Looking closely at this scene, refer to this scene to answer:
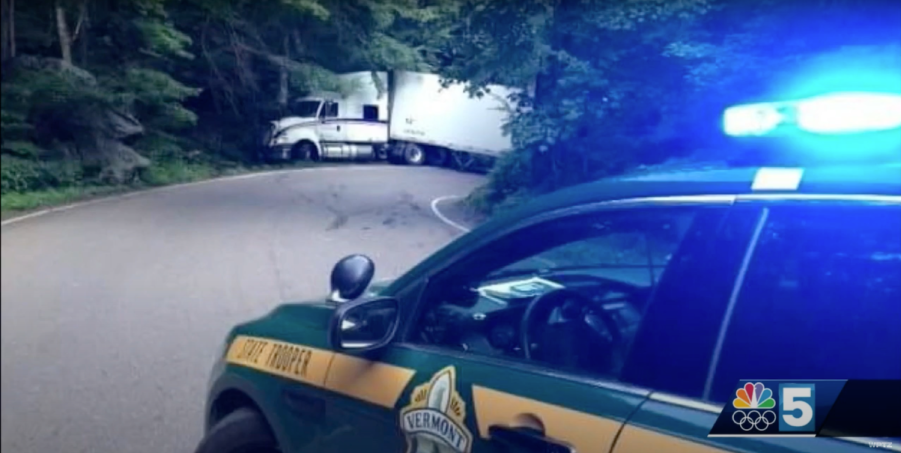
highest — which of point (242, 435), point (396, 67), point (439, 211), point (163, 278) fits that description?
point (396, 67)

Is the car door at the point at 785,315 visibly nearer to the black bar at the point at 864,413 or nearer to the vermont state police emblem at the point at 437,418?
the black bar at the point at 864,413

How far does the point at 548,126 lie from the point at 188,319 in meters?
1.19

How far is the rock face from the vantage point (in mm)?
2629

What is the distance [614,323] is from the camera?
80.0 inches

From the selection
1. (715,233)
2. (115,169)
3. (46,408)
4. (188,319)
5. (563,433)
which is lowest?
(46,408)

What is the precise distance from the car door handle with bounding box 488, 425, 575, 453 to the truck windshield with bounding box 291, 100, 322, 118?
1.34 m

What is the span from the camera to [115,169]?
8.93 ft

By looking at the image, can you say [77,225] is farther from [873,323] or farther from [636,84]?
[873,323]

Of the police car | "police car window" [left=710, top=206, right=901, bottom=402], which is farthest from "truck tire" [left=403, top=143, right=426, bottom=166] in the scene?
"police car window" [left=710, top=206, right=901, bottom=402]

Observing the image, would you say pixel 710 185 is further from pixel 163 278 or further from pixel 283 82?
pixel 163 278

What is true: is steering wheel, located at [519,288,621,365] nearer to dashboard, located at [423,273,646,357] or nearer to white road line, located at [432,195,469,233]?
dashboard, located at [423,273,646,357]

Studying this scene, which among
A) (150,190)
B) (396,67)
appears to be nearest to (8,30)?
(150,190)

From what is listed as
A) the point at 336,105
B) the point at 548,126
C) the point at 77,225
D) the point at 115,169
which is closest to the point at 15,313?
the point at 77,225

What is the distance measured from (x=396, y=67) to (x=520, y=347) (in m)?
1.07
